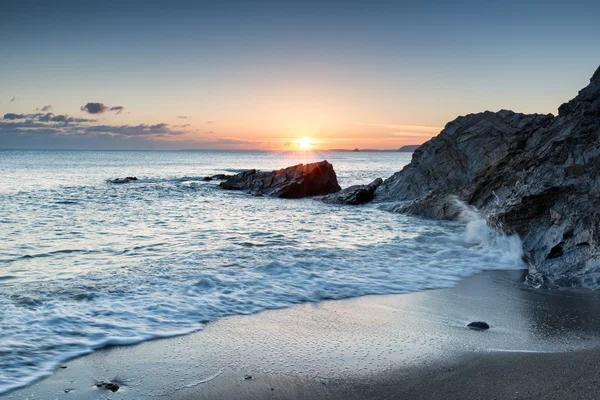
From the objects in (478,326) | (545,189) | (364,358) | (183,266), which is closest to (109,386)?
(364,358)

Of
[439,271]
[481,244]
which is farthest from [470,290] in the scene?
[481,244]

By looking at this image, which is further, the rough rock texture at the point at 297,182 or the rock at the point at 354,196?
the rough rock texture at the point at 297,182

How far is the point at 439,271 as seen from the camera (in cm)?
1028

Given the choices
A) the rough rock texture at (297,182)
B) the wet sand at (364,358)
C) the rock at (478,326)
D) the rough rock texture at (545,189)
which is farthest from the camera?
the rough rock texture at (297,182)

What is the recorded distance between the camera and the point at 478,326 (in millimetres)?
6418

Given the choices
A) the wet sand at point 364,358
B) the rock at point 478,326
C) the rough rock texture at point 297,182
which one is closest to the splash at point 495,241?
the wet sand at point 364,358

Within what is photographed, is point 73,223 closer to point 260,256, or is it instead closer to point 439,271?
point 260,256

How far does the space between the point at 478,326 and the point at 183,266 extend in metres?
6.28

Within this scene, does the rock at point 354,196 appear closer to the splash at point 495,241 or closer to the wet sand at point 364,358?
the splash at point 495,241

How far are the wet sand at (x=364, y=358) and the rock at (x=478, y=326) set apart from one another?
8 cm

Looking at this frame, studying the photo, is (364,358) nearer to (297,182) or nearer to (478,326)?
(478,326)

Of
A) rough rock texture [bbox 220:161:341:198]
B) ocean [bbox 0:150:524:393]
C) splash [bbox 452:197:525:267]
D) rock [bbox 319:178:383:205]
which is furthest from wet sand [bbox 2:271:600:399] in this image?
rough rock texture [bbox 220:161:341:198]

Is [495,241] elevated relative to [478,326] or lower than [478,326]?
elevated

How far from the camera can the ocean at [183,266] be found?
648cm
